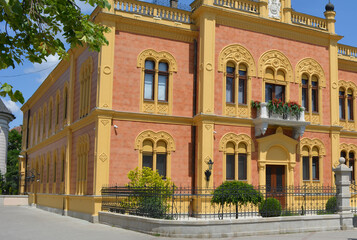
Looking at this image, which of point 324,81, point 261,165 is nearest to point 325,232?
point 261,165

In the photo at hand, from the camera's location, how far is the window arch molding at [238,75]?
2166cm

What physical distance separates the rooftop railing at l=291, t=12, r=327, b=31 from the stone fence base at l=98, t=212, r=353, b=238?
1169 centimetres

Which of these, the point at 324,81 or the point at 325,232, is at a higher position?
the point at 324,81

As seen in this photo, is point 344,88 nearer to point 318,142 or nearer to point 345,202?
point 318,142

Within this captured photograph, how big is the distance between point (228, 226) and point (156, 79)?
9.23m

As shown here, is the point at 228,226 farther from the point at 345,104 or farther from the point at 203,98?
the point at 345,104

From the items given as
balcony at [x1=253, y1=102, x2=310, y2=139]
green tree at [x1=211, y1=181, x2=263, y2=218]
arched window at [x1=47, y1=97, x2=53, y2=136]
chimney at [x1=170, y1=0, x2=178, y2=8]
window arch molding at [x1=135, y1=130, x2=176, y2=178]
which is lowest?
green tree at [x1=211, y1=181, x2=263, y2=218]

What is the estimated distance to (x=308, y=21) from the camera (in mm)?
24391

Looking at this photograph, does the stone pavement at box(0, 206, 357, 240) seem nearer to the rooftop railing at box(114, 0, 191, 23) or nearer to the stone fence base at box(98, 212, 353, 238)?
the stone fence base at box(98, 212, 353, 238)

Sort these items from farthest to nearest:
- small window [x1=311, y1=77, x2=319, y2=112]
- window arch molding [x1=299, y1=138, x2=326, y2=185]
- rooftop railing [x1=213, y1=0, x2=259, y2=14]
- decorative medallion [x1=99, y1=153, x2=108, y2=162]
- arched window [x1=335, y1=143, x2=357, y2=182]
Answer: arched window [x1=335, y1=143, x2=357, y2=182] < small window [x1=311, y1=77, x2=319, y2=112] < window arch molding [x1=299, y1=138, x2=326, y2=185] < rooftop railing [x1=213, y1=0, x2=259, y2=14] < decorative medallion [x1=99, y1=153, x2=108, y2=162]

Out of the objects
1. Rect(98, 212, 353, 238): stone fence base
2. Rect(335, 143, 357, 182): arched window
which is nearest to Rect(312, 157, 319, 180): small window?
Rect(335, 143, 357, 182): arched window

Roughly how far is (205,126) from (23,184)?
24796 millimetres

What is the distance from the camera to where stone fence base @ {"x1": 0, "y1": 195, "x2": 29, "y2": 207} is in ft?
116

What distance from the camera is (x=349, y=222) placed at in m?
17.0
